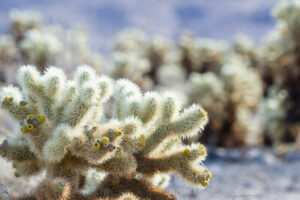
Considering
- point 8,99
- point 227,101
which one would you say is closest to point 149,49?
point 227,101

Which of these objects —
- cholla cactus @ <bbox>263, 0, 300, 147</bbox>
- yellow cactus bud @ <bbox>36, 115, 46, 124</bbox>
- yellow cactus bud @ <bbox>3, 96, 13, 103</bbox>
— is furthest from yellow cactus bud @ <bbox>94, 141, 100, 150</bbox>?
cholla cactus @ <bbox>263, 0, 300, 147</bbox>

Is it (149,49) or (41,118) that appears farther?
(149,49)

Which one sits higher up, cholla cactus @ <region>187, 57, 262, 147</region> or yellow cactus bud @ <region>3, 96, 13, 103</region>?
cholla cactus @ <region>187, 57, 262, 147</region>

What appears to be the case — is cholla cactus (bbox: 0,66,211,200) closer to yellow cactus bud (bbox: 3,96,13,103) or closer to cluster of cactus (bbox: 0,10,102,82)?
yellow cactus bud (bbox: 3,96,13,103)

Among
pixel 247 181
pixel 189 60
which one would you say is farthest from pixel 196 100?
pixel 189 60

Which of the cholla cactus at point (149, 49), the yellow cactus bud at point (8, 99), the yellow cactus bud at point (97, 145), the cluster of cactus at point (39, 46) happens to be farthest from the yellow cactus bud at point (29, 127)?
the cholla cactus at point (149, 49)

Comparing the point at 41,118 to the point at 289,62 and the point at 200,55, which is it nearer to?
the point at 289,62
